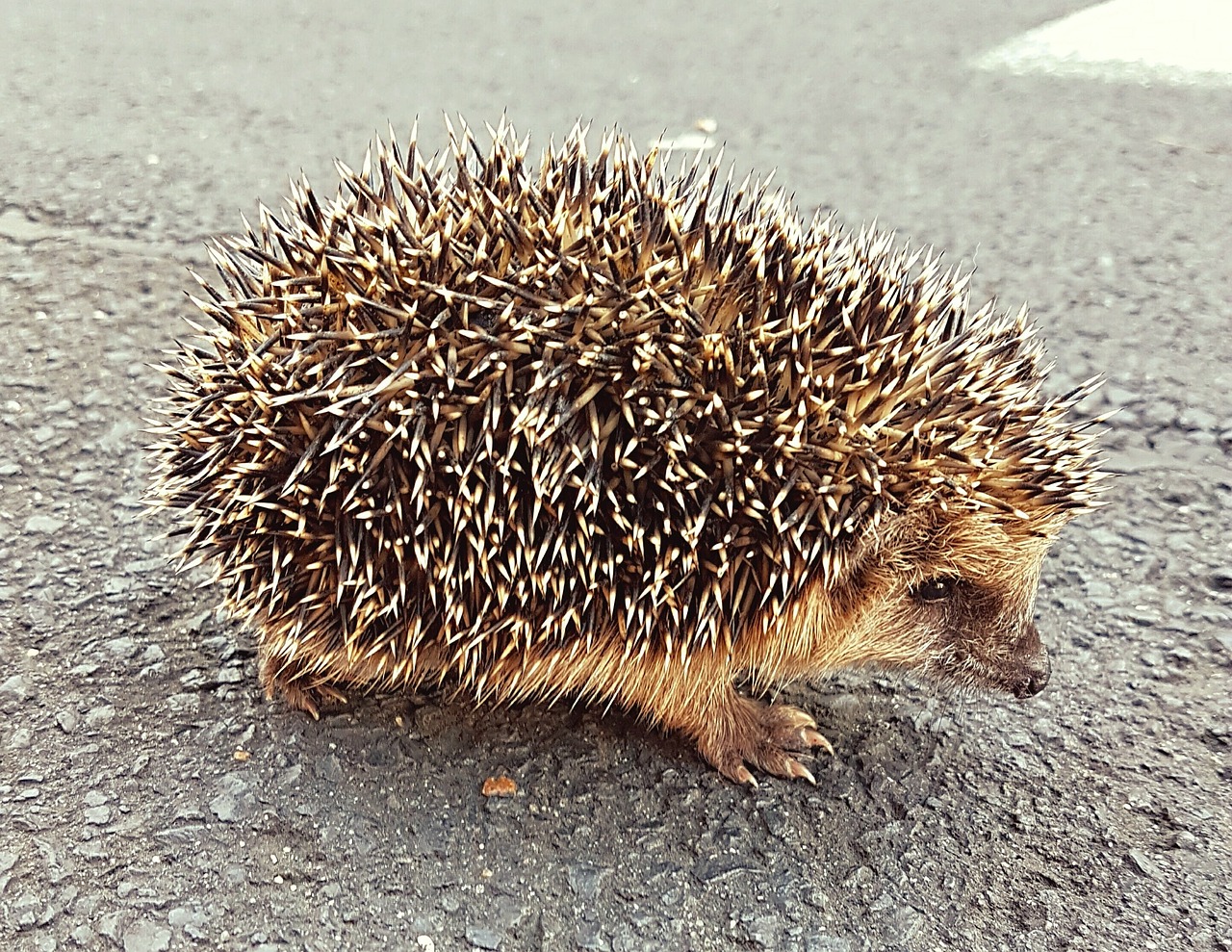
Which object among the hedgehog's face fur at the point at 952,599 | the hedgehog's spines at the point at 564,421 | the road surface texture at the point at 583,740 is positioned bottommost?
the road surface texture at the point at 583,740

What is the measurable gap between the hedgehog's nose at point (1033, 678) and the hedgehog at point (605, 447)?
1 cm

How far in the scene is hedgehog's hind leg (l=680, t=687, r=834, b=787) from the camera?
9.93 feet

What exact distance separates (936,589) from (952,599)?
0.07 m

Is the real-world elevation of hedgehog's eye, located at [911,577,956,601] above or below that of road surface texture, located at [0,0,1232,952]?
above

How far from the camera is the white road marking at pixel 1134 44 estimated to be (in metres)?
7.11

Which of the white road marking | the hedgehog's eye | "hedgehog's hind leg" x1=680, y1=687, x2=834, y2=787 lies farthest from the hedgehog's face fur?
the white road marking

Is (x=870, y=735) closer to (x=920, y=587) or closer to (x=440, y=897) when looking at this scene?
(x=920, y=587)

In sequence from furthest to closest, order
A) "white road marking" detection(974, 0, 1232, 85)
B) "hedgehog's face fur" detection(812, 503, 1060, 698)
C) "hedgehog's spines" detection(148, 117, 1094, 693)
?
1. "white road marking" detection(974, 0, 1232, 85)
2. "hedgehog's face fur" detection(812, 503, 1060, 698)
3. "hedgehog's spines" detection(148, 117, 1094, 693)

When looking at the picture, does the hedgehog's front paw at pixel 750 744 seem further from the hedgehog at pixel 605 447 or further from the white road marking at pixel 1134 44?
the white road marking at pixel 1134 44

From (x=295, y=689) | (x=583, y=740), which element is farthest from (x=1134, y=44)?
(x=295, y=689)

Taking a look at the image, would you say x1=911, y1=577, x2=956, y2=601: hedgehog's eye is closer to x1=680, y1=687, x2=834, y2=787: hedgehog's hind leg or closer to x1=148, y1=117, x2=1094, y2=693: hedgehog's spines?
x1=148, y1=117, x2=1094, y2=693: hedgehog's spines

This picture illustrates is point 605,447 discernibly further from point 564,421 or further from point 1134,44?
point 1134,44

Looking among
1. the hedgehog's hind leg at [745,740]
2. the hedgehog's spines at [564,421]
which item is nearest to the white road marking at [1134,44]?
the hedgehog's spines at [564,421]

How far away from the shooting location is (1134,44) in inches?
292
